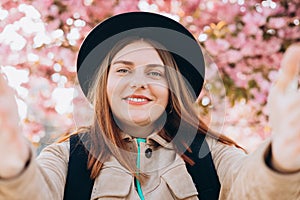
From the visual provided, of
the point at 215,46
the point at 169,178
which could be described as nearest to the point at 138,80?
the point at 169,178

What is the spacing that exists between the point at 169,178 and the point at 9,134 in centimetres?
60

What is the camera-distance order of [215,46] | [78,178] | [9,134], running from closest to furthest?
[9,134] < [78,178] < [215,46]

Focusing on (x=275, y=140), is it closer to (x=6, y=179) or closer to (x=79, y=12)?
(x=6, y=179)

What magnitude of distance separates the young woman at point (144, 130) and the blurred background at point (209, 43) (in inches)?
92.4

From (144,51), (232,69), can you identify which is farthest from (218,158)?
(232,69)

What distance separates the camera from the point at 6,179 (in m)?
1.20

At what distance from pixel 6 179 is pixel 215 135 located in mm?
784

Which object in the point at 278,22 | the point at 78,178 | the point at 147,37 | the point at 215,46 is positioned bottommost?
the point at 215,46

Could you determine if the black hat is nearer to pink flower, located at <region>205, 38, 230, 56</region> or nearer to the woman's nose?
the woman's nose

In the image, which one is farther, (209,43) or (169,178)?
(209,43)

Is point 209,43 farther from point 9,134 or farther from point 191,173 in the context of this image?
point 9,134

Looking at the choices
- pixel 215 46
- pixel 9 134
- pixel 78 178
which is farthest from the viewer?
pixel 215 46

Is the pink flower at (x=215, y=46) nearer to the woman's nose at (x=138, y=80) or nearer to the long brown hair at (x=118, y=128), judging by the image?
the long brown hair at (x=118, y=128)

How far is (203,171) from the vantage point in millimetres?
1708
